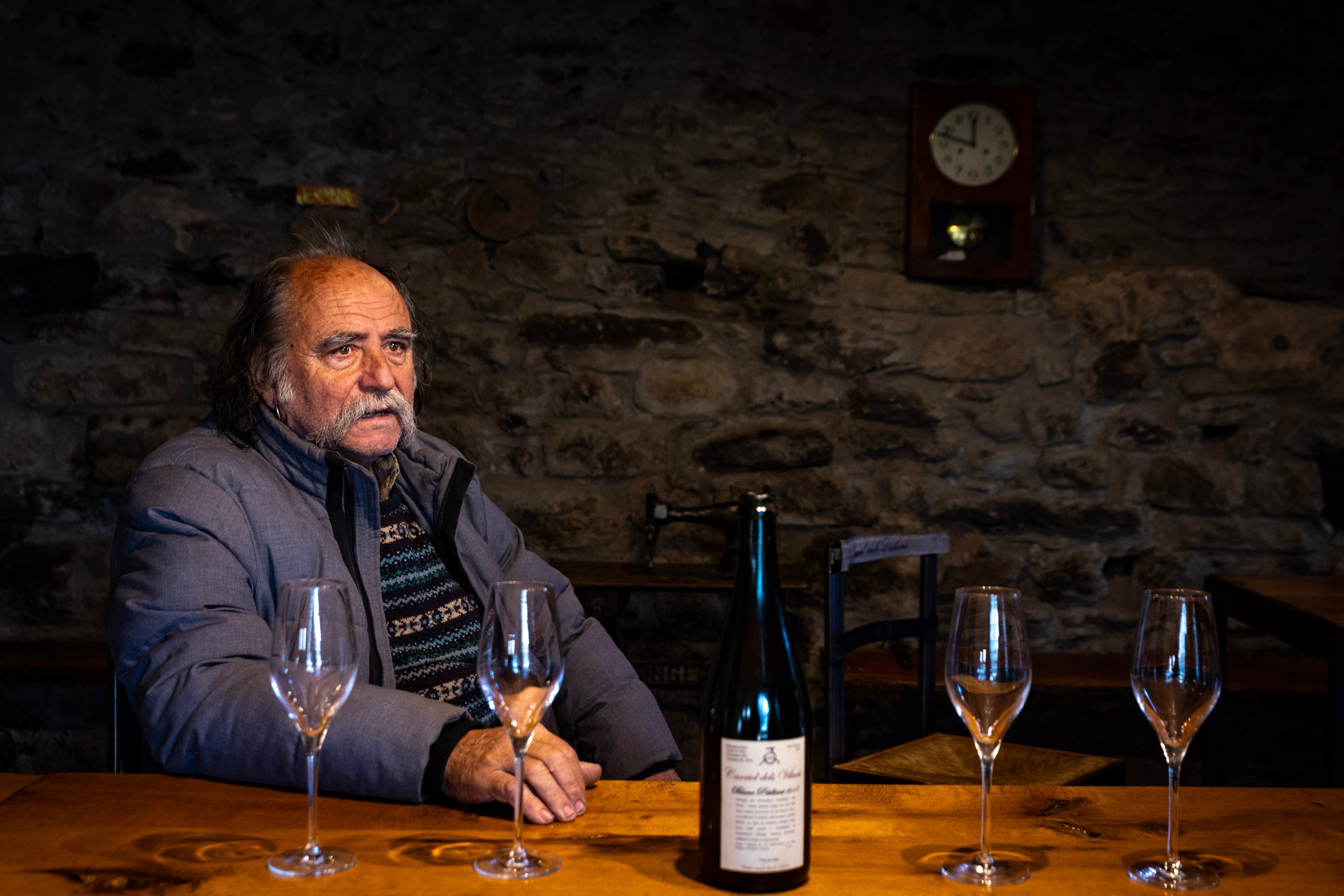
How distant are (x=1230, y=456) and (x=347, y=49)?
2920 millimetres

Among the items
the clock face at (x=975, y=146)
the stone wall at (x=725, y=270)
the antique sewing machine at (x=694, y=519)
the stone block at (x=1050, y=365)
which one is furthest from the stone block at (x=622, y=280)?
the stone block at (x=1050, y=365)

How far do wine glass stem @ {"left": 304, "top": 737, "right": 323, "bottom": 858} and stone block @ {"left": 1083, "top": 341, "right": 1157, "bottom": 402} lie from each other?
2.89m

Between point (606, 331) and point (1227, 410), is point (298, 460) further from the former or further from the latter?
point (1227, 410)

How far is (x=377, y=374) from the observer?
74.4 inches

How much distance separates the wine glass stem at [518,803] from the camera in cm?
93

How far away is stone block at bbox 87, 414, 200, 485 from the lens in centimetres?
324

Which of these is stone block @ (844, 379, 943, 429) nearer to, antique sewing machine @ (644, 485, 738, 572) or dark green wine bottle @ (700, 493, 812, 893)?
antique sewing machine @ (644, 485, 738, 572)

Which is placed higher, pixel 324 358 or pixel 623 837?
pixel 324 358

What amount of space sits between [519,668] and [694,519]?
211 cm

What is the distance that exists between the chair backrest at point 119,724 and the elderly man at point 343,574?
180 millimetres

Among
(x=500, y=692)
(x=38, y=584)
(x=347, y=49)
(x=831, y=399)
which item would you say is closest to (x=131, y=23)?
(x=347, y=49)

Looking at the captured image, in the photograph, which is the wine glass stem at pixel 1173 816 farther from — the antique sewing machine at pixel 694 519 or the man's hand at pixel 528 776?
the antique sewing machine at pixel 694 519

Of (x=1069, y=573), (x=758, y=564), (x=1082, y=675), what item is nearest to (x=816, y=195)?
(x=1069, y=573)

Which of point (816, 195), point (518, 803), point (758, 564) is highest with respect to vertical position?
point (816, 195)
